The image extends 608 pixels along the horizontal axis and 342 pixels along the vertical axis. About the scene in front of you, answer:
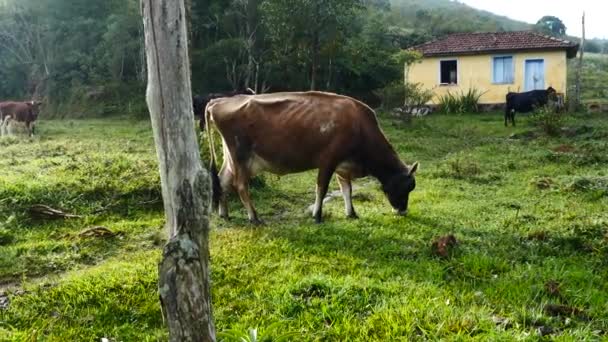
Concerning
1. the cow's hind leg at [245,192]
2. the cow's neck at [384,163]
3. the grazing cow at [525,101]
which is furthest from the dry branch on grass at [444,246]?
the grazing cow at [525,101]

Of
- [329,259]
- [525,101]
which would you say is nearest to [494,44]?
[525,101]

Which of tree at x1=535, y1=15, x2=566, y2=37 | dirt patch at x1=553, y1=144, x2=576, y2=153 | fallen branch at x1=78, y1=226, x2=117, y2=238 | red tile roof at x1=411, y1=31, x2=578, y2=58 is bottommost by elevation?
dirt patch at x1=553, y1=144, x2=576, y2=153

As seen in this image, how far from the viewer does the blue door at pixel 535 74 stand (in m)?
25.7

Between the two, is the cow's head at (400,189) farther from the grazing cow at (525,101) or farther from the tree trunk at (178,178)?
the grazing cow at (525,101)

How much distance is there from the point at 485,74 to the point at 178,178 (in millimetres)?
25800

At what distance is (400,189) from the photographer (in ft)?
25.0

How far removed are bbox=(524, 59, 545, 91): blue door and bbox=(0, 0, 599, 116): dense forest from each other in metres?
6.32

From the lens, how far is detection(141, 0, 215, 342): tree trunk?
313cm

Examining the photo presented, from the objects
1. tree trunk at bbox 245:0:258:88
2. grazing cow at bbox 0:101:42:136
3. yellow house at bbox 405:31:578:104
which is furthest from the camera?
tree trunk at bbox 245:0:258:88

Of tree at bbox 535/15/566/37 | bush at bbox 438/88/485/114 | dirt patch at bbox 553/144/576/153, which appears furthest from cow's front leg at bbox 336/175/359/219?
tree at bbox 535/15/566/37

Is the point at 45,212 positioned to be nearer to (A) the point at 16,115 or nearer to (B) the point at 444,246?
(B) the point at 444,246

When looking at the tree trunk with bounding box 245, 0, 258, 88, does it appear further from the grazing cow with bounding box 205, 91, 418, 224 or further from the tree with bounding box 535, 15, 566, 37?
the tree with bounding box 535, 15, 566, 37

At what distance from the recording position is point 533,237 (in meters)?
6.26

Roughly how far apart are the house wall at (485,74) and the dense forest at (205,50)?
5.46ft
